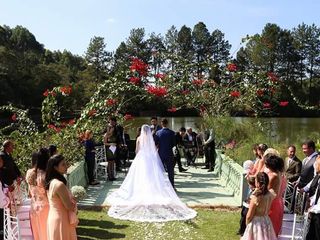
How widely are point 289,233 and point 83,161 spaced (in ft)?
22.5

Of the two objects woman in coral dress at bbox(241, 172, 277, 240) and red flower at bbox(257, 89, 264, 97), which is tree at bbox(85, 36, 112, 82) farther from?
woman in coral dress at bbox(241, 172, 277, 240)

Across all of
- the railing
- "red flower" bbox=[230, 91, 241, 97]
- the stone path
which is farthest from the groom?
"red flower" bbox=[230, 91, 241, 97]

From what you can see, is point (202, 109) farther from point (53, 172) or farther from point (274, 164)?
point (53, 172)

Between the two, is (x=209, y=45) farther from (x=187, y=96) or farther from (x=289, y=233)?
(x=289, y=233)

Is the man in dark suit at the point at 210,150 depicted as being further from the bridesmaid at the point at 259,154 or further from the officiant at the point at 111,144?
the bridesmaid at the point at 259,154

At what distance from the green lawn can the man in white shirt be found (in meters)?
1.58

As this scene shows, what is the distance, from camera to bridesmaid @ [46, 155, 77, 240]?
5066 millimetres

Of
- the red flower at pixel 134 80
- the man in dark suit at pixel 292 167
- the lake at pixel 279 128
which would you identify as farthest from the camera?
the lake at pixel 279 128

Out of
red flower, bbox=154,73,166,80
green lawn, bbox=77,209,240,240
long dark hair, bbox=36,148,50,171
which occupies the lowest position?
green lawn, bbox=77,209,240,240

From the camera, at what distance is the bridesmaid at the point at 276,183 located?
5.89 metres

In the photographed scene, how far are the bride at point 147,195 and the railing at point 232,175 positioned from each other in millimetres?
1293

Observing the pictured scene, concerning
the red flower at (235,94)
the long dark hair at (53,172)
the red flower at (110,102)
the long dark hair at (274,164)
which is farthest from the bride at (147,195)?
the red flower at (235,94)

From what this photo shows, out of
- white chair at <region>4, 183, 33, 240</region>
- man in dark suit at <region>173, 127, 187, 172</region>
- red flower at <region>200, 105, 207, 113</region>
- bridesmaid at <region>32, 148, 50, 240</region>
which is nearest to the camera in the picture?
bridesmaid at <region>32, 148, 50, 240</region>

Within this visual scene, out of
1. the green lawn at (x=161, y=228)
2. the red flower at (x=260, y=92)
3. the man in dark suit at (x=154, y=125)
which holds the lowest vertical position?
the green lawn at (x=161, y=228)
